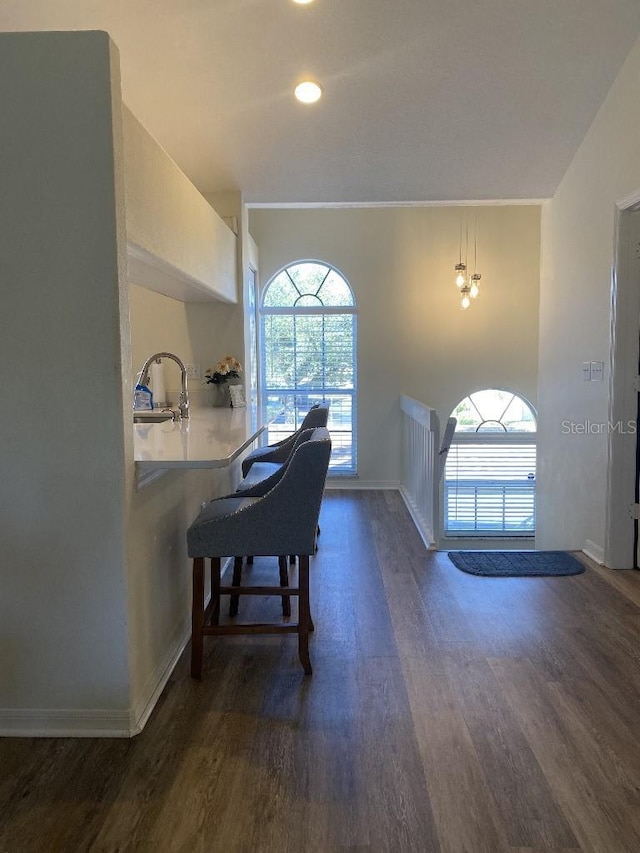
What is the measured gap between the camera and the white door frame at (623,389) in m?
3.51

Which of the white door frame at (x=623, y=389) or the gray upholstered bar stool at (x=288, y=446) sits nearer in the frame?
the white door frame at (x=623, y=389)

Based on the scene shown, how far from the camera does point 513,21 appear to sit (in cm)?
304

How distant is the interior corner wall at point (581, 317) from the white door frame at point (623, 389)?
0.22 feet

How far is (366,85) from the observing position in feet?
11.4

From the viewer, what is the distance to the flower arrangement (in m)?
4.30

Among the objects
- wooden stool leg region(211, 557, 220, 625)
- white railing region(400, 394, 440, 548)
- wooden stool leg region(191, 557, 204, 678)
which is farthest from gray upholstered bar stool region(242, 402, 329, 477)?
wooden stool leg region(191, 557, 204, 678)

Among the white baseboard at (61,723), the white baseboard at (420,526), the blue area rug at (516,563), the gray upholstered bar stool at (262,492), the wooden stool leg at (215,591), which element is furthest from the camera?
the white baseboard at (420,526)

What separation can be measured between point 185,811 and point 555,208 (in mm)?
4427

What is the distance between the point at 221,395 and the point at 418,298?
2.81m

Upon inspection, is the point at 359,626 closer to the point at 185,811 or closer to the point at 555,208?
the point at 185,811

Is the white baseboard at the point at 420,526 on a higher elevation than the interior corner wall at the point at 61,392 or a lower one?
lower

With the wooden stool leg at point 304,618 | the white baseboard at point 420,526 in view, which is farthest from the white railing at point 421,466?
the wooden stool leg at point 304,618

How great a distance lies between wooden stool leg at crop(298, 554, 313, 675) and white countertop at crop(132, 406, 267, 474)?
0.53 m

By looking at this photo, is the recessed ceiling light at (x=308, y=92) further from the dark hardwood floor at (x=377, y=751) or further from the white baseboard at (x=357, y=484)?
the white baseboard at (x=357, y=484)
